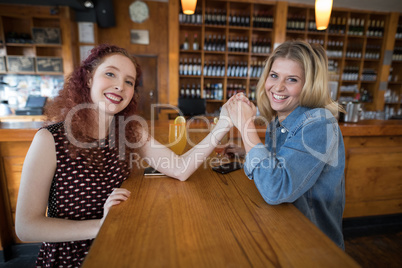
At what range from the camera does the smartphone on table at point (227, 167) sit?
3.65 ft

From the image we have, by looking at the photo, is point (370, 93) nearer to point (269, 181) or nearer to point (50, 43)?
point (269, 181)

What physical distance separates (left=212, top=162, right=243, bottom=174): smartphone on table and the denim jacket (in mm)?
189

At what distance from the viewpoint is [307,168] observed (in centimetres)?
86

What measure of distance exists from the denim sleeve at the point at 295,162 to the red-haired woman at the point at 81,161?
1.00 feet

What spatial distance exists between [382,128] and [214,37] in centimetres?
377

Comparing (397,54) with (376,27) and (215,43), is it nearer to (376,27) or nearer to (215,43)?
(376,27)

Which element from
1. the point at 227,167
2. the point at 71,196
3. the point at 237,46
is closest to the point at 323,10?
the point at 227,167

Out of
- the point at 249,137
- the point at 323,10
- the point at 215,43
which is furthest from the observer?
the point at 215,43

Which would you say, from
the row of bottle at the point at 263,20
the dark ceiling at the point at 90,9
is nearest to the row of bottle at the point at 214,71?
the row of bottle at the point at 263,20

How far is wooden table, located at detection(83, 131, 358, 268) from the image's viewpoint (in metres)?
0.53

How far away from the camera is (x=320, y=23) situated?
2.26 m

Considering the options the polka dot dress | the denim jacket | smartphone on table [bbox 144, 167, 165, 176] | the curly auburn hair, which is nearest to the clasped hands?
the denim jacket

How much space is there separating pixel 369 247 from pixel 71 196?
8.09ft

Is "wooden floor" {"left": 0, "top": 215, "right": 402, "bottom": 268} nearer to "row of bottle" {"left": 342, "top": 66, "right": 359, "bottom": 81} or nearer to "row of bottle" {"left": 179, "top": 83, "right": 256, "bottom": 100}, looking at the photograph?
"row of bottle" {"left": 179, "top": 83, "right": 256, "bottom": 100}
